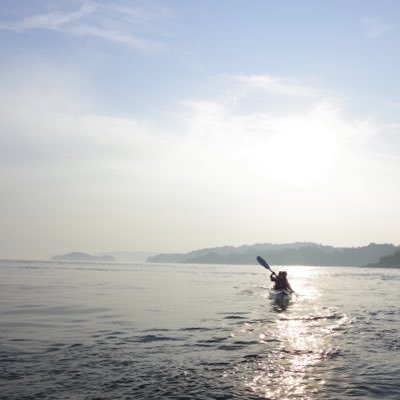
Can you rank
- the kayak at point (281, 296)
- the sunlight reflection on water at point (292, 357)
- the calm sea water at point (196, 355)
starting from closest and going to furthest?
the calm sea water at point (196, 355) → the sunlight reflection on water at point (292, 357) → the kayak at point (281, 296)

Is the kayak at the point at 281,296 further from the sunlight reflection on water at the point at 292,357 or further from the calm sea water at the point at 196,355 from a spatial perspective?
the sunlight reflection on water at the point at 292,357

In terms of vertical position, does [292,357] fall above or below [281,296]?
above

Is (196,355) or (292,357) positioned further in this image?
(196,355)

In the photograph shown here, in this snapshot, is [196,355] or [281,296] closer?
[196,355]

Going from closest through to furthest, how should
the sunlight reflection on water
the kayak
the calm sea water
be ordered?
the calm sea water < the sunlight reflection on water < the kayak

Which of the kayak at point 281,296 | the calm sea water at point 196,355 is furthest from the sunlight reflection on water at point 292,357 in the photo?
the kayak at point 281,296

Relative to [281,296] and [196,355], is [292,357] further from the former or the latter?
[281,296]

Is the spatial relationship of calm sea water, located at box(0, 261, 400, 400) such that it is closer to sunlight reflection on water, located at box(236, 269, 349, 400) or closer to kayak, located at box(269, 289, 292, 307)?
sunlight reflection on water, located at box(236, 269, 349, 400)

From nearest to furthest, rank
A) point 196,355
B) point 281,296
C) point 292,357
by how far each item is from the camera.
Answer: point 292,357
point 196,355
point 281,296

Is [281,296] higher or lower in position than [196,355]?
lower

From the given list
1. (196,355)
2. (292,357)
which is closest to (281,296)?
(292,357)

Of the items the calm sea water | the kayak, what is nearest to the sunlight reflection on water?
the calm sea water

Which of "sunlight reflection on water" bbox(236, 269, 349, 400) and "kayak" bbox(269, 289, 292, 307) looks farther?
"kayak" bbox(269, 289, 292, 307)

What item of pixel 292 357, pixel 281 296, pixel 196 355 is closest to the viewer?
pixel 292 357
